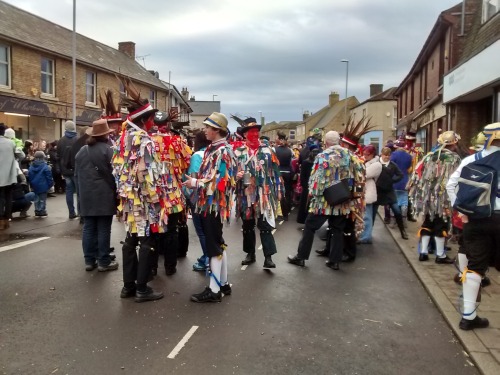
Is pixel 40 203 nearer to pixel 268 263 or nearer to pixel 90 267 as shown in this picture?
pixel 90 267

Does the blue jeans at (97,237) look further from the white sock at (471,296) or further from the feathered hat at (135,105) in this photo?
the white sock at (471,296)

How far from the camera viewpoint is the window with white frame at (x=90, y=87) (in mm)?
24078

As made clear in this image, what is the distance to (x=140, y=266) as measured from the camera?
4863mm

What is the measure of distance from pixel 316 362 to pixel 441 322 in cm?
169

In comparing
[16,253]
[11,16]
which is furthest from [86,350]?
[11,16]

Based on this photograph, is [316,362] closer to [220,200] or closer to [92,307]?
[220,200]

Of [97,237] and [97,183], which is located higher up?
[97,183]

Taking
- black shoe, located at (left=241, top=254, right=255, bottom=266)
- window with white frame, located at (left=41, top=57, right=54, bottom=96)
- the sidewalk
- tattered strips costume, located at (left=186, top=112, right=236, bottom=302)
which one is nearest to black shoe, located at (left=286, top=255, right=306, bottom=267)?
black shoe, located at (left=241, top=254, right=255, bottom=266)

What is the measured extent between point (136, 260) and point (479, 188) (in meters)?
3.58

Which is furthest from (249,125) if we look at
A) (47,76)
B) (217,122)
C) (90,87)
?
(90,87)

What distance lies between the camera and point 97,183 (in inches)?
229

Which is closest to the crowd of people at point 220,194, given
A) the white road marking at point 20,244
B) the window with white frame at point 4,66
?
the white road marking at point 20,244

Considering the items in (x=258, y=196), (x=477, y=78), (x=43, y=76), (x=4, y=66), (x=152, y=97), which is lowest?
(x=258, y=196)

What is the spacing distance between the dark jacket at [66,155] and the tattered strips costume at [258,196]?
4.54 metres
